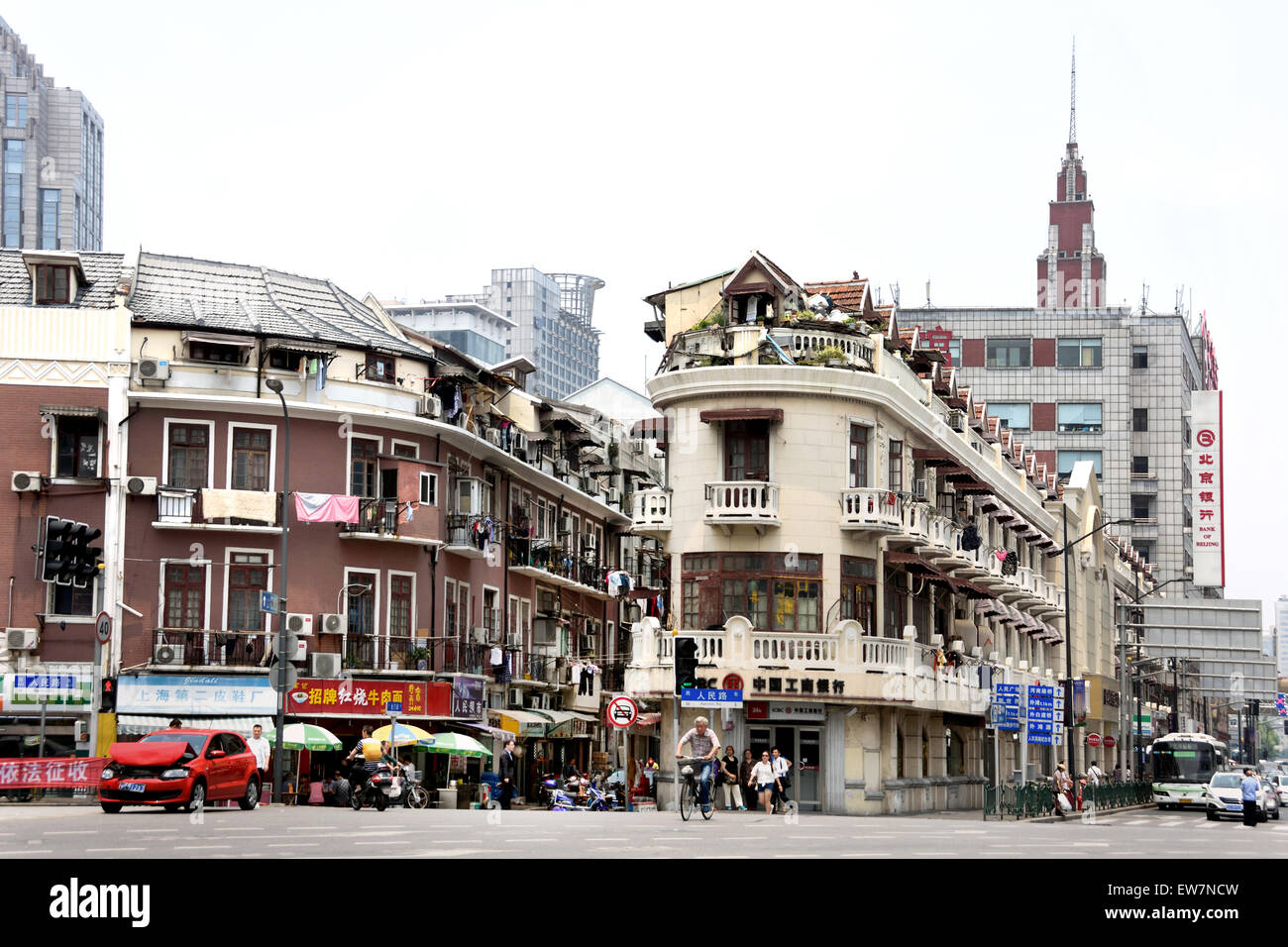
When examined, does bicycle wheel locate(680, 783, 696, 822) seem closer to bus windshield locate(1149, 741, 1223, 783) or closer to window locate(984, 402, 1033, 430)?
bus windshield locate(1149, 741, 1223, 783)

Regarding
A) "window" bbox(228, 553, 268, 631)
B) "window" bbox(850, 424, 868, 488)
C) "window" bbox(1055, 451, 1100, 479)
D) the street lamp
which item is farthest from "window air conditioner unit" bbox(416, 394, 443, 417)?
"window" bbox(1055, 451, 1100, 479)

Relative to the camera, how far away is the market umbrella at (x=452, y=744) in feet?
159

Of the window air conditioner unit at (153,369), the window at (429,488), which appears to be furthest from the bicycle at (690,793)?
the window air conditioner unit at (153,369)

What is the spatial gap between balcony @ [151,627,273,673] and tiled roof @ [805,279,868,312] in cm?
1976

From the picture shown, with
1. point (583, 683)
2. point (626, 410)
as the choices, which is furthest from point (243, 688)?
point (626, 410)

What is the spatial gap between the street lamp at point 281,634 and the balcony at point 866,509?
15043 millimetres

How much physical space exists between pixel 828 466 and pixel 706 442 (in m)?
3.39

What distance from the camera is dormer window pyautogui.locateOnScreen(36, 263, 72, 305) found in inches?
2045

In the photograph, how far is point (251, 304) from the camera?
180ft

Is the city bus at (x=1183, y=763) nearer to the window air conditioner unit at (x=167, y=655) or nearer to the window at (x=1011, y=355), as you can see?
the window at (x=1011, y=355)

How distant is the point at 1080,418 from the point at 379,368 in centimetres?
7326

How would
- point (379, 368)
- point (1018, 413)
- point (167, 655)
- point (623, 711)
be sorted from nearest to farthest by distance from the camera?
point (623, 711) → point (167, 655) → point (379, 368) → point (1018, 413)

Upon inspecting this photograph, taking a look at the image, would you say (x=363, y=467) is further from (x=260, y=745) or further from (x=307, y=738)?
(x=260, y=745)

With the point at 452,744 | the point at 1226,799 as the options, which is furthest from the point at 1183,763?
the point at 452,744
